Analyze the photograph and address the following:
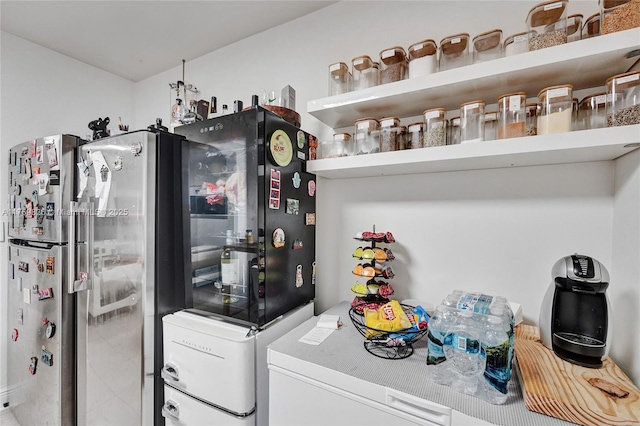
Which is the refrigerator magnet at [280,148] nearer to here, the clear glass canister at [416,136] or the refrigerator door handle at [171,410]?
the clear glass canister at [416,136]

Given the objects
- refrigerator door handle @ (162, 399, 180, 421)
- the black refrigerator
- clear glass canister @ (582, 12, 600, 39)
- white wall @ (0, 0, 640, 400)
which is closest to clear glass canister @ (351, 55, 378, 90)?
white wall @ (0, 0, 640, 400)

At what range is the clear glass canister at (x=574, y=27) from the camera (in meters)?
1.02

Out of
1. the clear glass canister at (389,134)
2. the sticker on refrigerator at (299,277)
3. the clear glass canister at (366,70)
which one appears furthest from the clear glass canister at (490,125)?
the sticker on refrigerator at (299,277)

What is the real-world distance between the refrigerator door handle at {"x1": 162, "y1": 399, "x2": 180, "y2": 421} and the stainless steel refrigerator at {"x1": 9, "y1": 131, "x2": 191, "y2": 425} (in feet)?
0.28

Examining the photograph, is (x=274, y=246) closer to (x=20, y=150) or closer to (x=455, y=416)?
(x=455, y=416)

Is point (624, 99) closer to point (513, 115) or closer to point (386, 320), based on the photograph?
point (513, 115)

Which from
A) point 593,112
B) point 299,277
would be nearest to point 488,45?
point 593,112

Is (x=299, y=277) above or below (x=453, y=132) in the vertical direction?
below

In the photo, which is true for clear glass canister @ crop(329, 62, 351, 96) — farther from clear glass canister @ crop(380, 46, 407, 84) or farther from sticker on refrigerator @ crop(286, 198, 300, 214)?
sticker on refrigerator @ crop(286, 198, 300, 214)

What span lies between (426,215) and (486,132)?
1.56ft

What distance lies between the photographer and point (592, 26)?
1.03 metres

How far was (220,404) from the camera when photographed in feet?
3.85

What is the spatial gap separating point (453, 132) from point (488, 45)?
359mm

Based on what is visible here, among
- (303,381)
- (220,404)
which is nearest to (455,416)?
(303,381)
